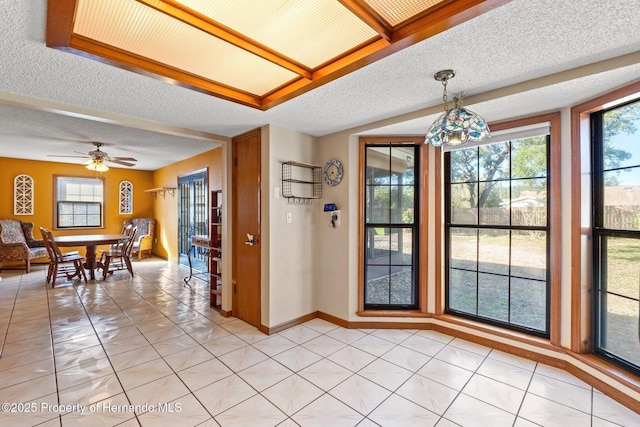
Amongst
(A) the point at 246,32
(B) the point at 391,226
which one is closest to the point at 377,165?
(B) the point at 391,226

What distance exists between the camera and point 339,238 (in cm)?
330

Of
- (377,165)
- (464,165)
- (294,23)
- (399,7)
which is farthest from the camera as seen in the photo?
(377,165)

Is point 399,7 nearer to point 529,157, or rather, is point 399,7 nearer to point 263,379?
point 529,157

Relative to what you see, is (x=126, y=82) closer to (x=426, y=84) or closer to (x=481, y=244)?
(x=426, y=84)

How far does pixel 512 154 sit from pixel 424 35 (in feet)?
5.71

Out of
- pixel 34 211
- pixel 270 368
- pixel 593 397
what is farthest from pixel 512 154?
pixel 34 211

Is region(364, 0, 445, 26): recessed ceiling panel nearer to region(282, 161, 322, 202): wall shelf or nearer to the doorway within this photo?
region(282, 161, 322, 202): wall shelf

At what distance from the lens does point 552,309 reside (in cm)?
244

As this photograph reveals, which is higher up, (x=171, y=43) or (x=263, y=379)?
(x=171, y=43)

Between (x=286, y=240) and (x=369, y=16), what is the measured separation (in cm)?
225

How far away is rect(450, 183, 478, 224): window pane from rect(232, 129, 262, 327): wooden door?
80.7 inches

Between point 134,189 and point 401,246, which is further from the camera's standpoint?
point 134,189

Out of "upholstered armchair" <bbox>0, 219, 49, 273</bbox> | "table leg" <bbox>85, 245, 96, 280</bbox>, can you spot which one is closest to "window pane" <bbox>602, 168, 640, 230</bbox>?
"table leg" <bbox>85, 245, 96, 280</bbox>

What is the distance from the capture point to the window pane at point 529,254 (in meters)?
2.55
